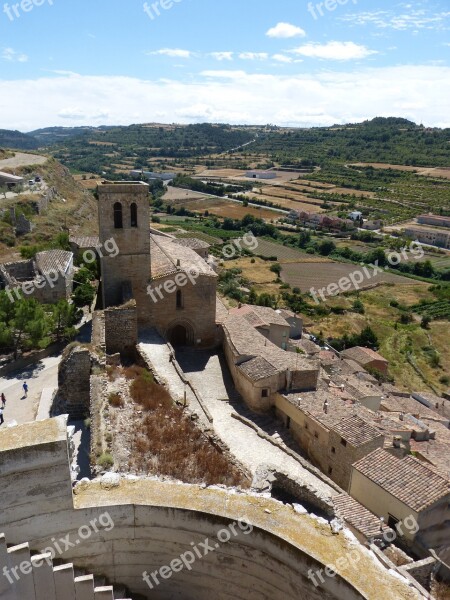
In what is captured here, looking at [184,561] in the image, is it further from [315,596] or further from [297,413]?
[297,413]

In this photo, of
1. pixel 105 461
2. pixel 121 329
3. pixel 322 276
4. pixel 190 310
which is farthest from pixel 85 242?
pixel 322 276

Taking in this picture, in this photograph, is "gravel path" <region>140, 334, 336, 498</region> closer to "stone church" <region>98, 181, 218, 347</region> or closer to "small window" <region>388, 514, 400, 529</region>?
"stone church" <region>98, 181, 218, 347</region>

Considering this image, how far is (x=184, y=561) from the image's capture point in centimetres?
734

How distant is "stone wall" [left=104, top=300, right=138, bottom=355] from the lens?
19.5 meters

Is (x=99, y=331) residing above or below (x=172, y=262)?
below

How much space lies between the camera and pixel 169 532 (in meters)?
7.14

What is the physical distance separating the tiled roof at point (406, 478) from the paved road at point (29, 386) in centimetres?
1189

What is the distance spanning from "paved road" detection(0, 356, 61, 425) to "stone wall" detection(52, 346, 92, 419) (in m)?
1.19

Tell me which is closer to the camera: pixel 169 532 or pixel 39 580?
pixel 39 580

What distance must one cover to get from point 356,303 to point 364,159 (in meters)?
120

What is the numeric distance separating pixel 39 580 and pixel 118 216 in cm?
1717

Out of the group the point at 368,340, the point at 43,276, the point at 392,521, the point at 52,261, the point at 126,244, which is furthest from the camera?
the point at 368,340

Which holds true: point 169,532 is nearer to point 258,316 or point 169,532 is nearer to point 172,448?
point 172,448

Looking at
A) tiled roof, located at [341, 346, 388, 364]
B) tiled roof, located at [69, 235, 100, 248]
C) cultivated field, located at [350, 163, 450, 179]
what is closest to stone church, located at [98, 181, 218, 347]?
tiled roof, located at [69, 235, 100, 248]
